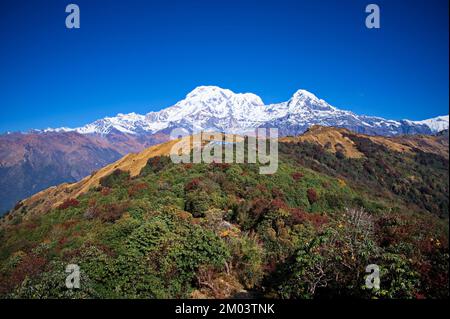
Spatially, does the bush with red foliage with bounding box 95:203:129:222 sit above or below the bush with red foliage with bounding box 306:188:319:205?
below

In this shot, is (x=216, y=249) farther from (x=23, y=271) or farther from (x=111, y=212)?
(x=111, y=212)

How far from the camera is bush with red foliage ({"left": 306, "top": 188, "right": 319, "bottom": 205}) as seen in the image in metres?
34.7

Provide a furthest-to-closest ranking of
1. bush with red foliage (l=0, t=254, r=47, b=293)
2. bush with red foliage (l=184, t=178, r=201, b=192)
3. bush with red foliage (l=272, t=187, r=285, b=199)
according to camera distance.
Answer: bush with red foliage (l=272, t=187, r=285, b=199) → bush with red foliage (l=184, t=178, r=201, b=192) → bush with red foliage (l=0, t=254, r=47, b=293)

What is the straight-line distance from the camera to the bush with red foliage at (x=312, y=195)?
34.7 meters

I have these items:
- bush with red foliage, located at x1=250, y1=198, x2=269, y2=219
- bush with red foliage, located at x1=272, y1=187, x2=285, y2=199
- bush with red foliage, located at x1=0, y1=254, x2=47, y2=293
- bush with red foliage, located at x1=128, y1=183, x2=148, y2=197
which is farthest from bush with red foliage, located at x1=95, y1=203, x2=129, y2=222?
bush with red foliage, located at x1=272, y1=187, x2=285, y2=199

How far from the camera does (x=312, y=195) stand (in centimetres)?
3512

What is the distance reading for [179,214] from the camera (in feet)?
61.9

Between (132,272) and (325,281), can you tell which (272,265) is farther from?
(132,272)

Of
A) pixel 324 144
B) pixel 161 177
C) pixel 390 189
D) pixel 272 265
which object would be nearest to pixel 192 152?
pixel 161 177

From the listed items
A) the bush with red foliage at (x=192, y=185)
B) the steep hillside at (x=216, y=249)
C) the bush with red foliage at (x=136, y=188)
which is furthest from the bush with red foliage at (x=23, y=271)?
the bush with red foliage at (x=192, y=185)

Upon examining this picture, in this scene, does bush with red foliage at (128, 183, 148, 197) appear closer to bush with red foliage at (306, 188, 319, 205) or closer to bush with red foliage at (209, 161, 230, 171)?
bush with red foliage at (209, 161, 230, 171)

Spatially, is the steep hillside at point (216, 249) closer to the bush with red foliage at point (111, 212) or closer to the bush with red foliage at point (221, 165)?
the bush with red foliage at point (111, 212)

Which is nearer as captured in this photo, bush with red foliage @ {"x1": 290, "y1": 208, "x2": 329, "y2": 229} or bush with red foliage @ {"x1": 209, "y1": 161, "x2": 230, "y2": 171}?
bush with red foliage @ {"x1": 290, "y1": 208, "x2": 329, "y2": 229}

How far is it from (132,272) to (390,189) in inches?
3207
